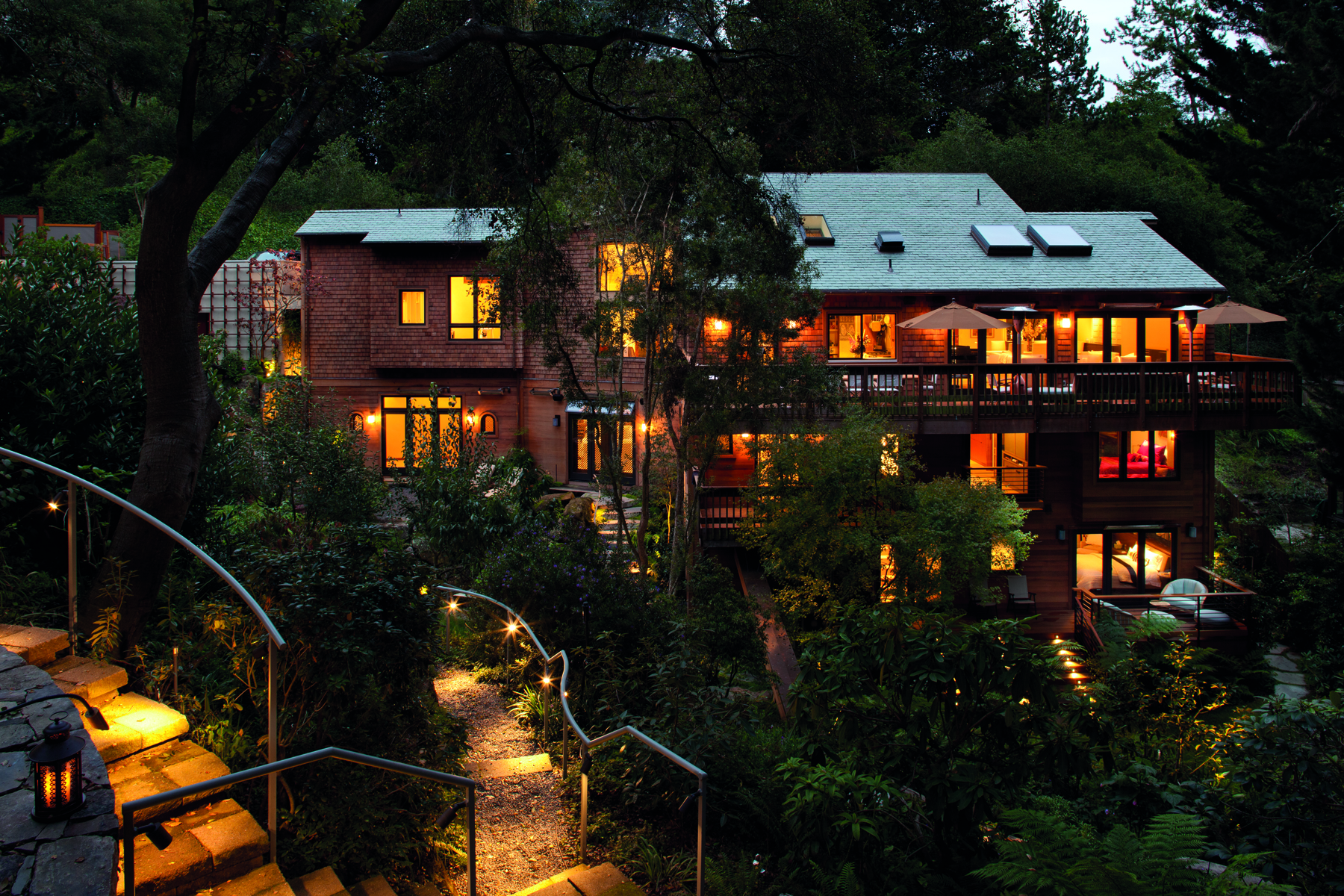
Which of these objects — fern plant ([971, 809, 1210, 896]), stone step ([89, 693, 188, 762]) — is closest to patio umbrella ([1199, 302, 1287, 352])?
fern plant ([971, 809, 1210, 896])

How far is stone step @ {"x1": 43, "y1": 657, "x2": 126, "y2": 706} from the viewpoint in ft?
16.1

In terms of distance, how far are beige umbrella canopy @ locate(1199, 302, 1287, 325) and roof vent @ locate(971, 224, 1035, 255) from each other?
4011mm

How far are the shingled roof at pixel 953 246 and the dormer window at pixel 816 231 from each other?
0.19 metres

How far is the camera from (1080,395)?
56.6 ft

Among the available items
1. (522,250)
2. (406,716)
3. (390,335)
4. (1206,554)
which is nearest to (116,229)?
(390,335)

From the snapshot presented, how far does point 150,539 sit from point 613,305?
8.85 metres

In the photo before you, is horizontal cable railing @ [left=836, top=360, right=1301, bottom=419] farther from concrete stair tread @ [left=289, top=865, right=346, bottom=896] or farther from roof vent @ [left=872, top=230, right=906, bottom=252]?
concrete stair tread @ [left=289, top=865, right=346, bottom=896]

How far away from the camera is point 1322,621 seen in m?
16.0

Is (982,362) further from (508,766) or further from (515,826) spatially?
(515,826)

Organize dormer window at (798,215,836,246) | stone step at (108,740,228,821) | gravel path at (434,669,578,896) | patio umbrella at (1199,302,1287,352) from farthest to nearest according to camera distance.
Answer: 1. dormer window at (798,215,836,246)
2. patio umbrella at (1199,302,1287,352)
3. gravel path at (434,669,578,896)
4. stone step at (108,740,228,821)

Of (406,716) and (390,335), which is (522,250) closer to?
(406,716)

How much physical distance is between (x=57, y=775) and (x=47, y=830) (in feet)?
0.66

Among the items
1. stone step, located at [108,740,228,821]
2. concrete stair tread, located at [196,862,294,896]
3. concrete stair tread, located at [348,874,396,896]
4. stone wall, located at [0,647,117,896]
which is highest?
stone wall, located at [0,647,117,896]

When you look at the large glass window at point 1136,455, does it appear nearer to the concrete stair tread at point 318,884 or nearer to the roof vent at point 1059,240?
the roof vent at point 1059,240
